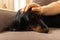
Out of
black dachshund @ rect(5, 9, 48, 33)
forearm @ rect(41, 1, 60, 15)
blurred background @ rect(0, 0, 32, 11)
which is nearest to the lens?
black dachshund @ rect(5, 9, 48, 33)

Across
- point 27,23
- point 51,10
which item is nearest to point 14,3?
point 51,10

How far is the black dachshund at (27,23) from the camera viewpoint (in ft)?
3.23

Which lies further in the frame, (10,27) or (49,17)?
(49,17)

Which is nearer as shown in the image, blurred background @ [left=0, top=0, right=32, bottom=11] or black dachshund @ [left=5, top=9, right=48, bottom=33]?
black dachshund @ [left=5, top=9, right=48, bottom=33]

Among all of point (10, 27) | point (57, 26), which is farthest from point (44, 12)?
point (10, 27)

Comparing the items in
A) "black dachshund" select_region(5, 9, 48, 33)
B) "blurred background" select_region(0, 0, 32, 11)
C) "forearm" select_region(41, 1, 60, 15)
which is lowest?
"black dachshund" select_region(5, 9, 48, 33)

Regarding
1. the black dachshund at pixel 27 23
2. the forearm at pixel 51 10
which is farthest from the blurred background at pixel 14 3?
the black dachshund at pixel 27 23

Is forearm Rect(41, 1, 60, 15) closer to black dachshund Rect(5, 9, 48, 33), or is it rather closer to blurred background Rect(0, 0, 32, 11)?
black dachshund Rect(5, 9, 48, 33)

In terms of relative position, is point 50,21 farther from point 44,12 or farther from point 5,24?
point 5,24

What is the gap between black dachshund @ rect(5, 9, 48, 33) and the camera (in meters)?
0.98

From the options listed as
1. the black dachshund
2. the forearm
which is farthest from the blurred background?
the black dachshund

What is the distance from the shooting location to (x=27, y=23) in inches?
39.9

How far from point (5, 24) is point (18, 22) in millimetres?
109

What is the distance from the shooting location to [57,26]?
3.94 feet
